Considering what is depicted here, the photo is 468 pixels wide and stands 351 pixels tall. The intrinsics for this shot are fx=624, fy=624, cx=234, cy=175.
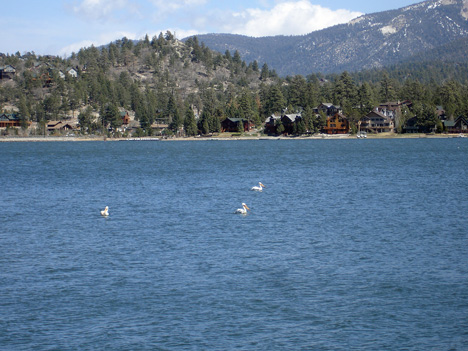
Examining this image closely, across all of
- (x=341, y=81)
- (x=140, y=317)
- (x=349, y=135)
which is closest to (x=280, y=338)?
(x=140, y=317)

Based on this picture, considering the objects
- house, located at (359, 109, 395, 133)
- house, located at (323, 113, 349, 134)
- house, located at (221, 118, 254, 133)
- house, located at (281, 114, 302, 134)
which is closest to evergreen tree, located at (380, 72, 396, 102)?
house, located at (359, 109, 395, 133)

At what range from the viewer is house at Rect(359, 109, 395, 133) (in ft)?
487

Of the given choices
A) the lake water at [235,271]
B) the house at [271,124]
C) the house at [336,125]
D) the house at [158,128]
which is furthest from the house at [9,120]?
the lake water at [235,271]

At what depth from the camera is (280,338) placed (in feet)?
55.5

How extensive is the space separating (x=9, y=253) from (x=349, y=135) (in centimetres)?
12966

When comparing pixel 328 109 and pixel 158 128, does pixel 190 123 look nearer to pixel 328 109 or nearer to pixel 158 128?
pixel 158 128

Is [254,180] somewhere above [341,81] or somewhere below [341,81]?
below

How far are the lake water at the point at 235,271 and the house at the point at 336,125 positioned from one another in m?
104

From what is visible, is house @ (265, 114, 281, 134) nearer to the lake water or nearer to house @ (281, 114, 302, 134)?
house @ (281, 114, 302, 134)

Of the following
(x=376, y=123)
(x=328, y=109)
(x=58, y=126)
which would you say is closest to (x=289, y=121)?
(x=328, y=109)

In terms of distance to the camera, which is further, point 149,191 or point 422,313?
point 149,191

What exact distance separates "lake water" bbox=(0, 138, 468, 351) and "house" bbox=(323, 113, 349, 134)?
104 meters

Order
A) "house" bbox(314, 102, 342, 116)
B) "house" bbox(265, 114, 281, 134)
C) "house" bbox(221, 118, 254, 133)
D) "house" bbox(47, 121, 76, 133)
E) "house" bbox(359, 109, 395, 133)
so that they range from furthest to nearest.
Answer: "house" bbox(47, 121, 76, 133)
"house" bbox(221, 118, 254, 133)
"house" bbox(265, 114, 281, 134)
"house" bbox(314, 102, 342, 116)
"house" bbox(359, 109, 395, 133)

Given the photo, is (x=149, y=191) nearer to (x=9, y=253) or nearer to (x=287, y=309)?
(x=9, y=253)
